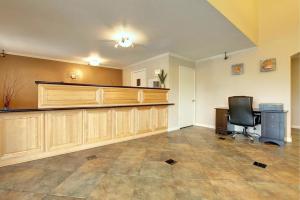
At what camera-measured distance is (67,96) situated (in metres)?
2.73

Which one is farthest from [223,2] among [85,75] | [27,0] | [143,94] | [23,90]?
[23,90]

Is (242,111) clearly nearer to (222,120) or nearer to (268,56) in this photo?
(222,120)

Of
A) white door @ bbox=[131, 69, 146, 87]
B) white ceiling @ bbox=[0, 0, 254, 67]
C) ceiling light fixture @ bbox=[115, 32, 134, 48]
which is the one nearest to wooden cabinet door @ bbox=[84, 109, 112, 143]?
ceiling light fixture @ bbox=[115, 32, 134, 48]

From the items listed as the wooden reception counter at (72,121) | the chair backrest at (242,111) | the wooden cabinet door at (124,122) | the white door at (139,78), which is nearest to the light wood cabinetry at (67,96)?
the wooden reception counter at (72,121)

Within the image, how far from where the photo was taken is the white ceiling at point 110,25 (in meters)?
2.20

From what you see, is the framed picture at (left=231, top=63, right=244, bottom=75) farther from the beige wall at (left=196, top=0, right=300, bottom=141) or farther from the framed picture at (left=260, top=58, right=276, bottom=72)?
the framed picture at (left=260, top=58, right=276, bottom=72)

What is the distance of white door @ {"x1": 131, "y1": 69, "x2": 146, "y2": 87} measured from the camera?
5652 mm

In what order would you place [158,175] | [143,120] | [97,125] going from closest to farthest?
[158,175], [97,125], [143,120]

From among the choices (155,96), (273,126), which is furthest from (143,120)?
(273,126)

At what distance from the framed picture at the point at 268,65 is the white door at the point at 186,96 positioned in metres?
2.03

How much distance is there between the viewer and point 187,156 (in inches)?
103

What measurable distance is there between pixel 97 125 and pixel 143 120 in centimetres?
126

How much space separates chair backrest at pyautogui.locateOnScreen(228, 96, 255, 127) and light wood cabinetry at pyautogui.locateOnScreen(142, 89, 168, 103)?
177cm

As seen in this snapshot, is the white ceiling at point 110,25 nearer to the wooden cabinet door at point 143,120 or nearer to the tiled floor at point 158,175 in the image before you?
the wooden cabinet door at point 143,120
